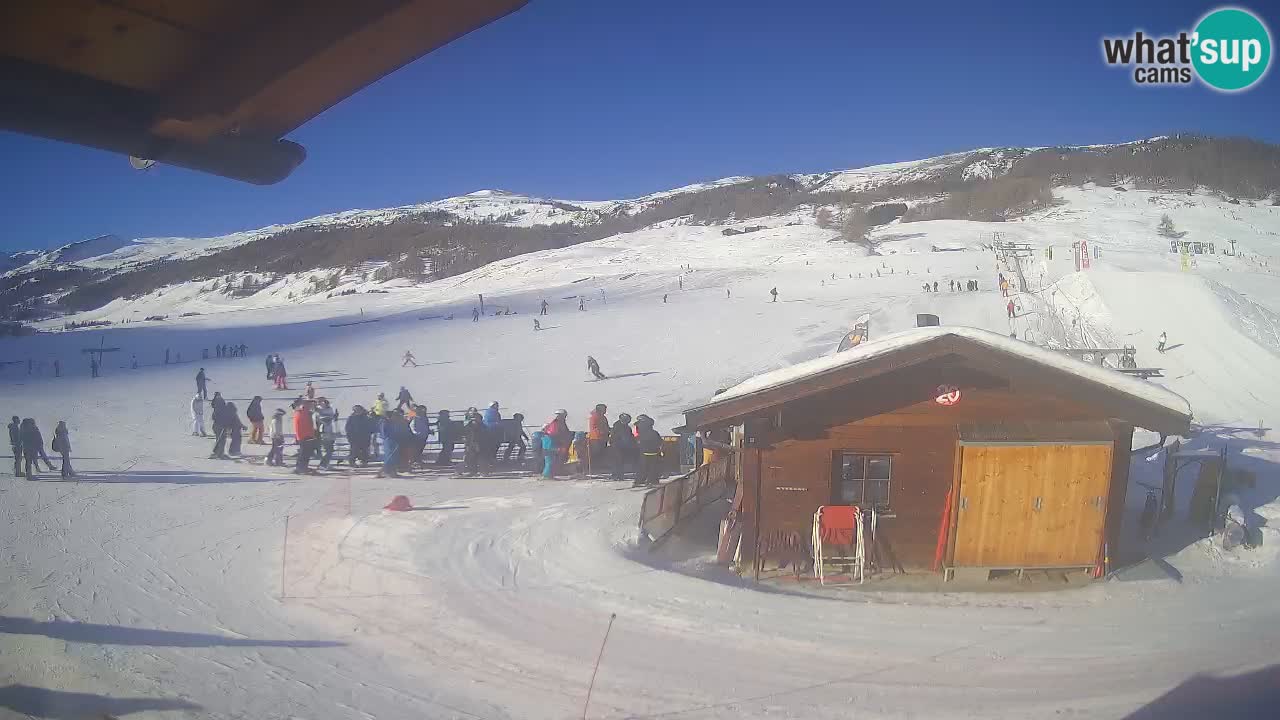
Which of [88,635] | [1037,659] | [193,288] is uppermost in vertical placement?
[193,288]

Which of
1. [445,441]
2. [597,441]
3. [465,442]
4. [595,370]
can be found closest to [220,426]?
[445,441]

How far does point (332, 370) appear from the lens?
28.0 meters

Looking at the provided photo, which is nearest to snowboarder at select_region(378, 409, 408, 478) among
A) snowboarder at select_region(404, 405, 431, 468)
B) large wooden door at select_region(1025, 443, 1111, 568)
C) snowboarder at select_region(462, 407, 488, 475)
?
snowboarder at select_region(404, 405, 431, 468)

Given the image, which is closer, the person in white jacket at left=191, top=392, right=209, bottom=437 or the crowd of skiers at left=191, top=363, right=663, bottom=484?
the crowd of skiers at left=191, top=363, right=663, bottom=484

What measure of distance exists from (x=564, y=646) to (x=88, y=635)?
442 centimetres

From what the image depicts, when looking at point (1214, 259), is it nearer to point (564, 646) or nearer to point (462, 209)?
point (564, 646)

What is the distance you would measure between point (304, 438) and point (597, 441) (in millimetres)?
5817

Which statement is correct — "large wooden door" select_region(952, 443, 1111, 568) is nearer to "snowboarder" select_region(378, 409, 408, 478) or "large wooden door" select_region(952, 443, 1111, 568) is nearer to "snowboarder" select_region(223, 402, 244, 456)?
"snowboarder" select_region(378, 409, 408, 478)

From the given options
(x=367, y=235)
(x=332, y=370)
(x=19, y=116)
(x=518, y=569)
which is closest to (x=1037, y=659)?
(x=518, y=569)

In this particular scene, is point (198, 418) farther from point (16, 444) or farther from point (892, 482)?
point (892, 482)

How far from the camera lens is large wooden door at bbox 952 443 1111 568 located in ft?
30.1

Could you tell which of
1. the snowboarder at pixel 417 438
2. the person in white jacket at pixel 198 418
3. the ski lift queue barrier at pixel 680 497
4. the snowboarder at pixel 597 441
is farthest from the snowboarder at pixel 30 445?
the ski lift queue barrier at pixel 680 497

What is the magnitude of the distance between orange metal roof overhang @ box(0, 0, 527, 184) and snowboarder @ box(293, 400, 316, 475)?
13650 millimetres

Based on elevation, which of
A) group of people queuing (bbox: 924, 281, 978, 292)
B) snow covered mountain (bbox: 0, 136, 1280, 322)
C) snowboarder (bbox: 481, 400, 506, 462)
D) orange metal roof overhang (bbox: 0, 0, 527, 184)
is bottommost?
snowboarder (bbox: 481, 400, 506, 462)
